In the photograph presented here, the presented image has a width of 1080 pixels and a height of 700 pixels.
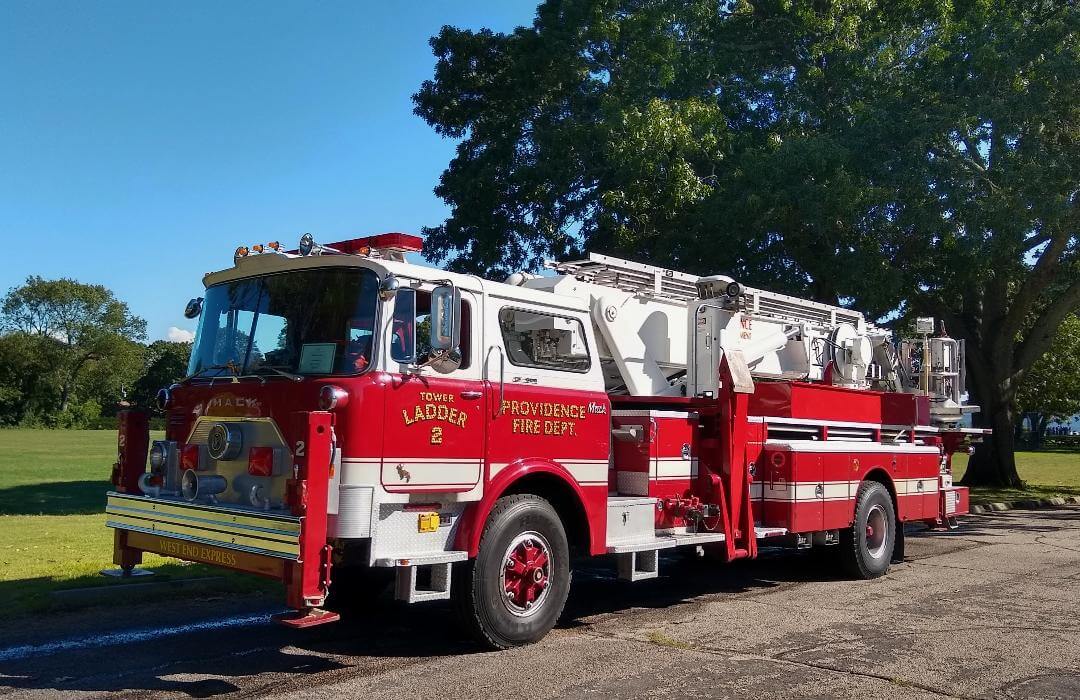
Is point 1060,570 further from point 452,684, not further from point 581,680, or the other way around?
point 452,684

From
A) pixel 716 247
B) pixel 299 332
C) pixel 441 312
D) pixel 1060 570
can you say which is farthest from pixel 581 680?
pixel 716 247

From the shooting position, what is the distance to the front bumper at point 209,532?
18.2 ft

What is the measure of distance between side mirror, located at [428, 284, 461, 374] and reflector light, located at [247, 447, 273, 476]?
120cm

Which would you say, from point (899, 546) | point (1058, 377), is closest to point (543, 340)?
point (899, 546)

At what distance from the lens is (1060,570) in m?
10.7

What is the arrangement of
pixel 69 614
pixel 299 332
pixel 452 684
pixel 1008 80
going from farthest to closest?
1. pixel 1008 80
2. pixel 69 614
3. pixel 299 332
4. pixel 452 684

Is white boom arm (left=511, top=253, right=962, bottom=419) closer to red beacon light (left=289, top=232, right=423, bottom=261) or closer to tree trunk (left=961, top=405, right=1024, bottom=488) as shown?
red beacon light (left=289, top=232, right=423, bottom=261)

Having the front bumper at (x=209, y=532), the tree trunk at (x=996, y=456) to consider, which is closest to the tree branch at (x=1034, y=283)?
the tree trunk at (x=996, y=456)

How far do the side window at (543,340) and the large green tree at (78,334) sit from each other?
83.7 meters

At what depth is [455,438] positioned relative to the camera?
6371mm

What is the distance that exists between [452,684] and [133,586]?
420 centimetres

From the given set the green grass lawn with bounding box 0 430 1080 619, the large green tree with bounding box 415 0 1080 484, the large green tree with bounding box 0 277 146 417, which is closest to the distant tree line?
the large green tree with bounding box 0 277 146 417

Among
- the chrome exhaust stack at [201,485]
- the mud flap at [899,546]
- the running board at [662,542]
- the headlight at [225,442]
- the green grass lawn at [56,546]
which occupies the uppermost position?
the headlight at [225,442]

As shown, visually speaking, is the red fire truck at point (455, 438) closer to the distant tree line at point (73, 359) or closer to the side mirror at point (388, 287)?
the side mirror at point (388, 287)
